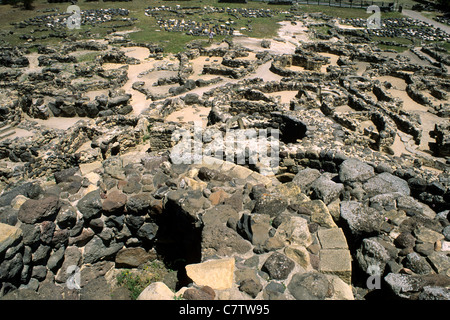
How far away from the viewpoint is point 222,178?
7508 millimetres

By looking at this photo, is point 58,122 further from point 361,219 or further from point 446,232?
point 446,232

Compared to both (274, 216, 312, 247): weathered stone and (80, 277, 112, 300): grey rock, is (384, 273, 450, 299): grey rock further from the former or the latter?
(80, 277, 112, 300): grey rock

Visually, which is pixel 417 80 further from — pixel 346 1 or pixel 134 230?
pixel 346 1

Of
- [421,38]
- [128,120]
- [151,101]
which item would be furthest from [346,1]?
[128,120]

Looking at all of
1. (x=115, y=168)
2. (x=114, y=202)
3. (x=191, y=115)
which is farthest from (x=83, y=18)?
(x=114, y=202)

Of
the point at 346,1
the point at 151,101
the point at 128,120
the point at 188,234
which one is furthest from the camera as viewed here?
the point at 346,1

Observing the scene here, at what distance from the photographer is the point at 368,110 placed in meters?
16.8

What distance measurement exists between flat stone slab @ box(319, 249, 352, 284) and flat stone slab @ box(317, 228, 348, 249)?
0.37 ft

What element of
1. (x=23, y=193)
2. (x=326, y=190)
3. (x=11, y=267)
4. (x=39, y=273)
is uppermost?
(x=23, y=193)

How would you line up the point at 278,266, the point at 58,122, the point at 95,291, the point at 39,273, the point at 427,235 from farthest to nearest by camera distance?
the point at 58,122
the point at 427,235
the point at 95,291
the point at 39,273
the point at 278,266

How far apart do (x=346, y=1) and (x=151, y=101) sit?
2006 inches

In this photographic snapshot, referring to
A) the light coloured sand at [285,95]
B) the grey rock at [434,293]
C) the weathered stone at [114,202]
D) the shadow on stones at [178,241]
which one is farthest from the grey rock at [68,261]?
the light coloured sand at [285,95]

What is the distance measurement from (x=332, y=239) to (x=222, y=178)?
2.97m

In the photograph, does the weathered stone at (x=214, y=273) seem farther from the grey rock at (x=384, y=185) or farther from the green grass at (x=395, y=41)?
the green grass at (x=395, y=41)
